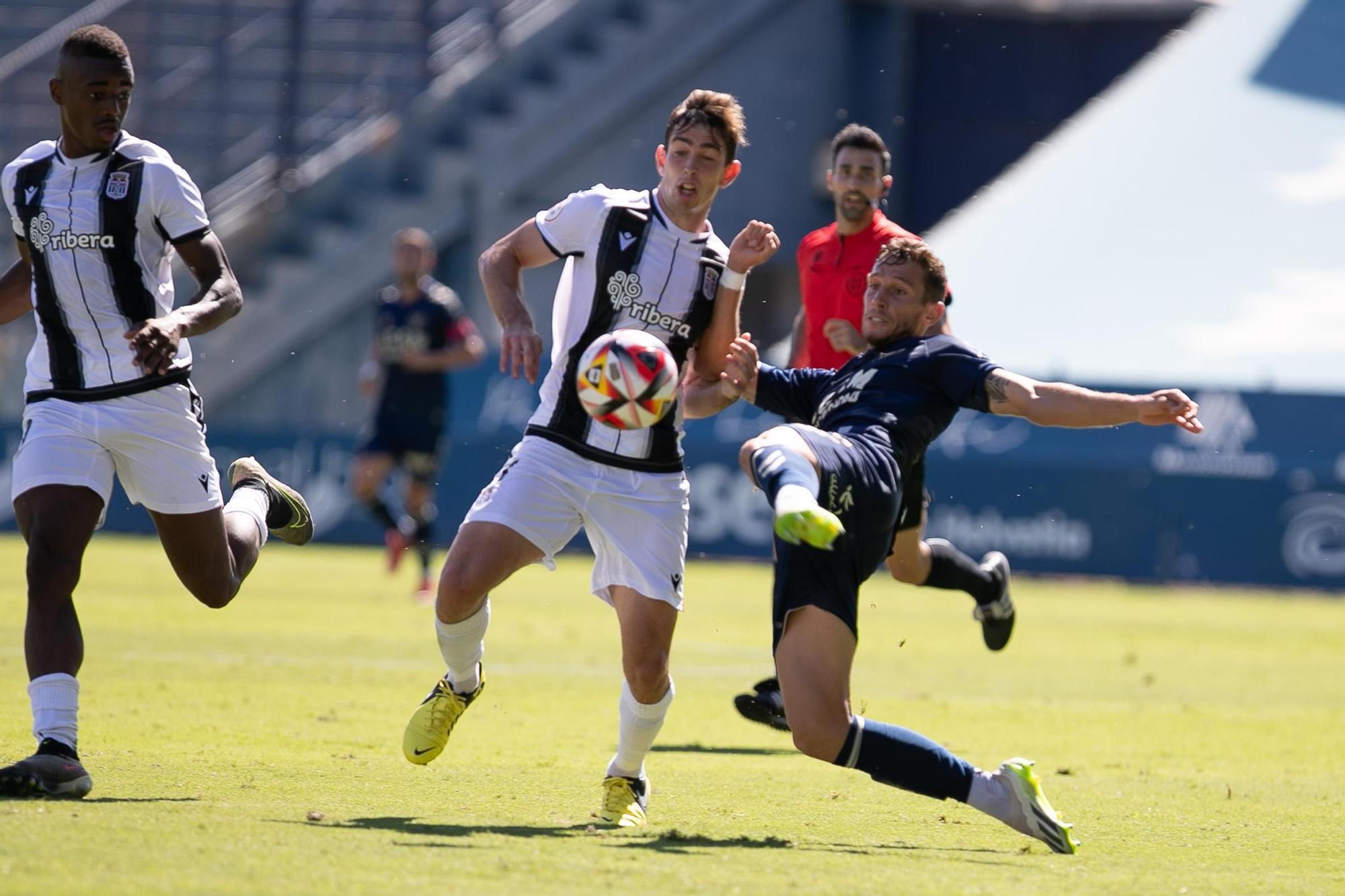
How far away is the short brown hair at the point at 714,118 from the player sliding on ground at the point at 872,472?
671mm

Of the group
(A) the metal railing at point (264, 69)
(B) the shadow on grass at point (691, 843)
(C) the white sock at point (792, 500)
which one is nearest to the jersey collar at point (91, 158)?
(C) the white sock at point (792, 500)

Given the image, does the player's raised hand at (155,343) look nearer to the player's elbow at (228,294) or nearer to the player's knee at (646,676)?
the player's elbow at (228,294)

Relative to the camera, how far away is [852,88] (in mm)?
27844

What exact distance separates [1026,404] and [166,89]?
21829 millimetres

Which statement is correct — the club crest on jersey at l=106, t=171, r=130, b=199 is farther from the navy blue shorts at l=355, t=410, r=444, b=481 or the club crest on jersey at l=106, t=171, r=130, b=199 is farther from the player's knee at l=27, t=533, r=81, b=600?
the navy blue shorts at l=355, t=410, r=444, b=481

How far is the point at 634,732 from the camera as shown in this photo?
5902 mm

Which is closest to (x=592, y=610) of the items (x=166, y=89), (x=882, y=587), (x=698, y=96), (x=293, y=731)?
(x=882, y=587)

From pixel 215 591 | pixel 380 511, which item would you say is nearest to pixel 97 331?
pixel 215 591

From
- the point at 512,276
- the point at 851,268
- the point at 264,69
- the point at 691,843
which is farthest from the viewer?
the point at 264,69

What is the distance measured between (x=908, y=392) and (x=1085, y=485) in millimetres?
15900

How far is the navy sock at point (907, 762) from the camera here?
17.9ft

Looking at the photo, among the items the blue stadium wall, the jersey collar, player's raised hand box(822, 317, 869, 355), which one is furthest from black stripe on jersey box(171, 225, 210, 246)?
the blue stadium wall

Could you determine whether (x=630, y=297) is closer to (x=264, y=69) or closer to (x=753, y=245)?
(x=753, y=245)

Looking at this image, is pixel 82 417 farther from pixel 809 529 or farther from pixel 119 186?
pixel 809 529
